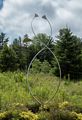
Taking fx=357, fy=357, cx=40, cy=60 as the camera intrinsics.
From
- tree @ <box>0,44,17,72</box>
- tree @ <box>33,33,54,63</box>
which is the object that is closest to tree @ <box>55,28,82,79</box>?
tree @ <box>33,33,54,63</box>

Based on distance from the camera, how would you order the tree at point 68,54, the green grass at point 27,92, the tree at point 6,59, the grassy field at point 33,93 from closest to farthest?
the grassy field at point 33,93 < the green grass at point 27,92 < the tree at point 68,54 < the tree at point 6,59

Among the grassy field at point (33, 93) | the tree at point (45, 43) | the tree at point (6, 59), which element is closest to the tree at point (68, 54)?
the tree at point (45, 43)

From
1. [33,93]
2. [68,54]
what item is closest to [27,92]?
[33,93]

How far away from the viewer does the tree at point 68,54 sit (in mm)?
22656

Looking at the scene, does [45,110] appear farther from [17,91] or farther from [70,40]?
[70,40]

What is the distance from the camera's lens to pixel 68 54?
2275 cm

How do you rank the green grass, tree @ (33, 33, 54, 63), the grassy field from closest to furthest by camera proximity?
1. the grassy field
2. the green grass
3. tree @ (33, 33, 54, 63)

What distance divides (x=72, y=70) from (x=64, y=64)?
25.4 inches

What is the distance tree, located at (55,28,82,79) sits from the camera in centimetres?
2266

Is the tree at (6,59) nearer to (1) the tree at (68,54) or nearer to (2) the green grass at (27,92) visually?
(1) the tree at (68,54)

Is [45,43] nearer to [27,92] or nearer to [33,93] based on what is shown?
[27,92]

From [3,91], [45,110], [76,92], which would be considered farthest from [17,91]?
[45,110]

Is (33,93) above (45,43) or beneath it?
beneath

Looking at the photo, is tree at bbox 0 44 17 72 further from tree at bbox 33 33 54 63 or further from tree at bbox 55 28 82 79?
tree at bbox 55 28 82 79
